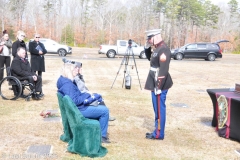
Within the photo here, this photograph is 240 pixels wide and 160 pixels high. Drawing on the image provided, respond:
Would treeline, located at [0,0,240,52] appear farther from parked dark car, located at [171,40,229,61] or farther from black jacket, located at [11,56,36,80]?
black jacket, located at [11,56,36,80]

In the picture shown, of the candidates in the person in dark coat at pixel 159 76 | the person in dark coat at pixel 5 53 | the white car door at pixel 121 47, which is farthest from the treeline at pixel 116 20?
the person in dark coat at pixel 159 76

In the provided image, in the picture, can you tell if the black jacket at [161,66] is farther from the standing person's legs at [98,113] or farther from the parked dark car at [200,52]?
the parked dark car at [200,52]

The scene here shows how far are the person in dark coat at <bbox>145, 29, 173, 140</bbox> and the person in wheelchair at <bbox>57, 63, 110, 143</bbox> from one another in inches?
33.5

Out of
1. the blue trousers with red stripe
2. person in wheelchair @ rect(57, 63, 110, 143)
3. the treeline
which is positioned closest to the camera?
person in wheelchair @ rect(57, 63, 110, 143)

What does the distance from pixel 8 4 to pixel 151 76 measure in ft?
174

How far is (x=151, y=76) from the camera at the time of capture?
461cm

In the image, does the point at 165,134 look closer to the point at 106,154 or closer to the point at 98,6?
the point at 106,154

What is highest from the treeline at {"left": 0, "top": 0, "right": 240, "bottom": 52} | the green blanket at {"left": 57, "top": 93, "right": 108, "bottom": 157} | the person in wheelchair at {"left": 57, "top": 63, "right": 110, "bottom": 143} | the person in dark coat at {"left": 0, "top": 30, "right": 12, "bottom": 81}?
the treeline at {"left": 0, "top": 0, "right": 240, "bottom": 52}

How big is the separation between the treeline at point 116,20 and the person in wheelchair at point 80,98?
42.4 meters

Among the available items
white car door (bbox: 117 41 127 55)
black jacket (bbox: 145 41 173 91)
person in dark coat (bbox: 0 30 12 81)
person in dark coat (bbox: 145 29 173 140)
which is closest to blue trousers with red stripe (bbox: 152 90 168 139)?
person in dark coat (bbox: 145 29 173 140)

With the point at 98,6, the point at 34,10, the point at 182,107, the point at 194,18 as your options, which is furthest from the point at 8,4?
the point at 182,107

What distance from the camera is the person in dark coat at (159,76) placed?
442 cm

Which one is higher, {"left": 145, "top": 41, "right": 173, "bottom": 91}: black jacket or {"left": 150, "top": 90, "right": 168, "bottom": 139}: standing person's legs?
{"left": 145, "top": 41, "right": 173, "bottom": 91}: black jacket

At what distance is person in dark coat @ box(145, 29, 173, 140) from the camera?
4.42m
